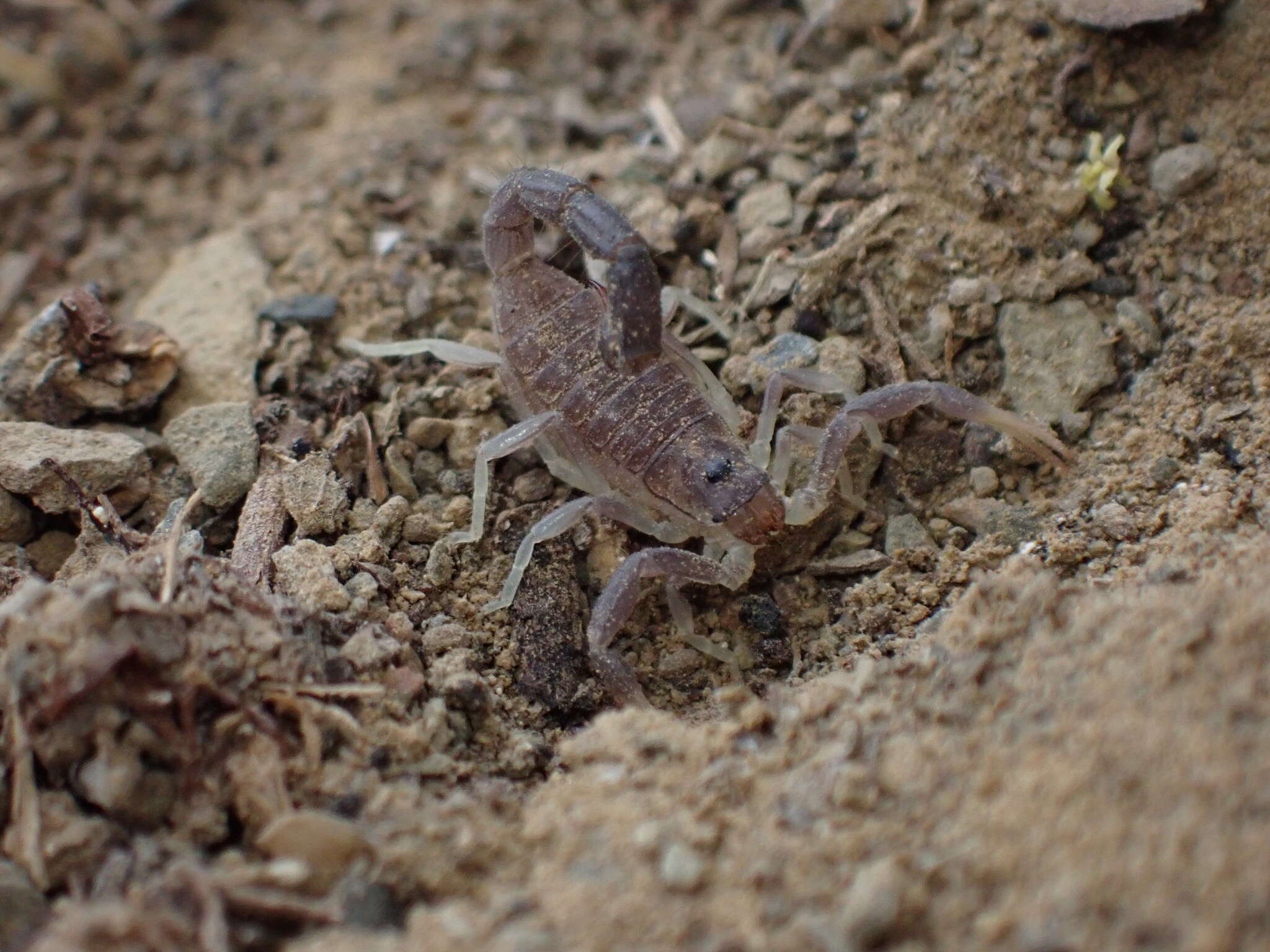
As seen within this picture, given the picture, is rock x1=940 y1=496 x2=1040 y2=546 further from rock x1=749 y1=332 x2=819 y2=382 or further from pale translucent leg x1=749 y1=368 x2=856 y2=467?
rock x1=749 y1=332 x2=819 y2=382

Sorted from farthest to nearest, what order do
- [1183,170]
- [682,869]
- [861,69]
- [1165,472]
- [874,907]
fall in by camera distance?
[861,69]
[1183,170]
[1165,472]
[682,869]
[874,907]

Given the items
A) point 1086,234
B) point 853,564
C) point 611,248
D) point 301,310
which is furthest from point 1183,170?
point 301,310

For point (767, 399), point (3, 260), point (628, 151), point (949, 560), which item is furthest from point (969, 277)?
point (3, 260)

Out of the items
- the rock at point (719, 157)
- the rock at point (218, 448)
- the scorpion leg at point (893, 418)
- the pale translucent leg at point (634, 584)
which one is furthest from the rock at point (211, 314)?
the scorpion leg at point (893, 418)

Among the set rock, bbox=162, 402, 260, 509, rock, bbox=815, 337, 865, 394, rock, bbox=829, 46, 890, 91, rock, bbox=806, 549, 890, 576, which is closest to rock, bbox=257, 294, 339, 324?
rock, bbox=162, 402, 260, 509

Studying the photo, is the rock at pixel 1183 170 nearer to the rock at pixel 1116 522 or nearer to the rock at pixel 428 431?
the rock at pixel 1116 522

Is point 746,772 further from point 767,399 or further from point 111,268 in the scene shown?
point 111,268

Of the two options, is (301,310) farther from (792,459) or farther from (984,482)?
(984,482)
